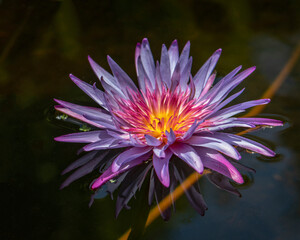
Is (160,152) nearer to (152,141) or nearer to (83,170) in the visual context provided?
(152,141)

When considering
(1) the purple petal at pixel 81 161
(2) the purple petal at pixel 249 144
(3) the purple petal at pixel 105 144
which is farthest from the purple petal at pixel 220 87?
(1) the purple petal at pixel 81 161

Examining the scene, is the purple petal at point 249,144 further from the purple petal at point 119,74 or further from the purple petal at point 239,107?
the purple petal at point 119,74

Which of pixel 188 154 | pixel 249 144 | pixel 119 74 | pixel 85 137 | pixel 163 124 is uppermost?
pixel 119 74

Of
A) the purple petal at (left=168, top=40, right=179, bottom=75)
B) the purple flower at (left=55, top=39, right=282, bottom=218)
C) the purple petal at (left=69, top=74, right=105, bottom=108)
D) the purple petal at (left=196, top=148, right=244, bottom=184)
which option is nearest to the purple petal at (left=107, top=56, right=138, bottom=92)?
the purple flower at (left=55, top=39, right=282, bottom=218)

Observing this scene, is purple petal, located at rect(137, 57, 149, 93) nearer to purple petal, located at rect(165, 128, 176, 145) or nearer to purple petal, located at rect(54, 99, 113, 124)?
purple petal, located at rect(54, 99, 113, 124)

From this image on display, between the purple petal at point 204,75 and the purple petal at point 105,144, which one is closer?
the purple petal at point 105,144

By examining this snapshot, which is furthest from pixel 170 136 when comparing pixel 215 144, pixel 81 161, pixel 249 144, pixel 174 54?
pixel 174 54
